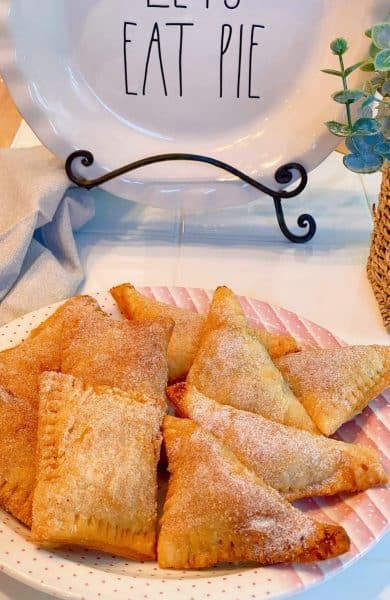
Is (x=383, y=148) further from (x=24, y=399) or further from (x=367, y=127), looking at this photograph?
(x=24, y=399)

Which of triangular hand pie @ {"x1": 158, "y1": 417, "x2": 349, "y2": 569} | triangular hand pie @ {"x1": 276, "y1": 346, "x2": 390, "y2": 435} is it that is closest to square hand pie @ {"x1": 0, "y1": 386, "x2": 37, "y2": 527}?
triangular hand pie @ {"x1": 158, "y1": 417, "x2": 349, "y2": 569}

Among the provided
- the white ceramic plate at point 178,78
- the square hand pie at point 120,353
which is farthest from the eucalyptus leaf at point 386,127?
the square hand pie at point 120,353

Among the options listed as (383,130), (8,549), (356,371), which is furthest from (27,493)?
(383,130)

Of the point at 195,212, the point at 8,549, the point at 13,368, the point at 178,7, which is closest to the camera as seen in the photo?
the point at 8,549

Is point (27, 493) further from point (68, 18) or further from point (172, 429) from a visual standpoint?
point (68, 18)

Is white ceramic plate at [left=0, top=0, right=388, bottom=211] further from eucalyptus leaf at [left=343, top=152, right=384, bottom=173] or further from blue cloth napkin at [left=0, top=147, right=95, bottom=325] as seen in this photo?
eucalyptus leaf at [left=343, top=152, right=384, bottom=173]

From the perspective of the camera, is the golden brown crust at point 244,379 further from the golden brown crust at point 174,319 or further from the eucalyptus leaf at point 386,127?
the eucalyptus leaf at point 386,127
